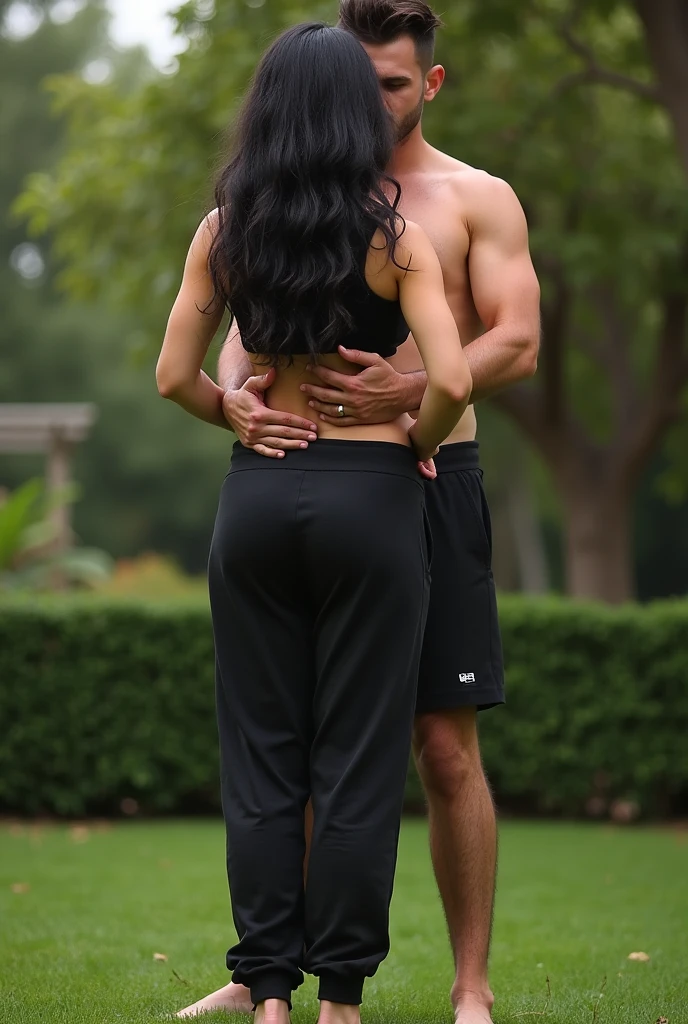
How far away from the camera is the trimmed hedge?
29.1ft

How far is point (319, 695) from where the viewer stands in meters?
3.07

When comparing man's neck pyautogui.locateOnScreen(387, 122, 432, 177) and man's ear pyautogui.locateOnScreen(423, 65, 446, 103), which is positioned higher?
man's ear pyautogui.locateOnScreen(423, 65, 446, 103)

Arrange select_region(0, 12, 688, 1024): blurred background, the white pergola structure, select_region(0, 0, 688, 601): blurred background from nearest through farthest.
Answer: select_region(0, 12, 688, 1024): blurred background, select_region(0, 0, 688, 601): blurred background, the white pergola structure

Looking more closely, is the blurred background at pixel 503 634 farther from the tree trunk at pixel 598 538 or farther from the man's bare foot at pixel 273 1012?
the man's bare foot at pixel 273 1012

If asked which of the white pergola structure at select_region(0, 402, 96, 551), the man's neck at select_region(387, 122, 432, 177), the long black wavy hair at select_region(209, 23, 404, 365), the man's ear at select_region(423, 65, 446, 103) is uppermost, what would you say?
the white pergola structure at select_region(0, 402, 96, 551)

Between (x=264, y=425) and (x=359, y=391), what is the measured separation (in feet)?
0.79

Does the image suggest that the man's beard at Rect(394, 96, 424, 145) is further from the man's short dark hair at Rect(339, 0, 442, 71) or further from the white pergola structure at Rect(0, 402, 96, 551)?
the white pergola structure at Rect(0, 402, 96, 551)

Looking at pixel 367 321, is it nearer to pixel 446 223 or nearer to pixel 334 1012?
pixel 446 223

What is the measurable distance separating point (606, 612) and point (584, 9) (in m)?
5.58

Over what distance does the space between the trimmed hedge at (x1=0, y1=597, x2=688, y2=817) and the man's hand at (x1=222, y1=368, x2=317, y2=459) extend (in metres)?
6.08

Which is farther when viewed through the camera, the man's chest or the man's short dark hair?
the man's chest

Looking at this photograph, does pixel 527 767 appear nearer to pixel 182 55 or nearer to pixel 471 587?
pixel 471 587

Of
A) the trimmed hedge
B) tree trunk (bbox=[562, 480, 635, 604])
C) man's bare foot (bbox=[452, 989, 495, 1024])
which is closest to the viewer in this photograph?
man's bare foot (bbox=[452, 989, 495, 1024])

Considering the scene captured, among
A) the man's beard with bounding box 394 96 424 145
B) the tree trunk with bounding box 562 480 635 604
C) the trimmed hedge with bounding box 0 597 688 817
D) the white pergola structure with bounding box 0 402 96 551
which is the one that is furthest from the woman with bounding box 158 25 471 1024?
the white pergola structure with bounding box 0 402 96 551
